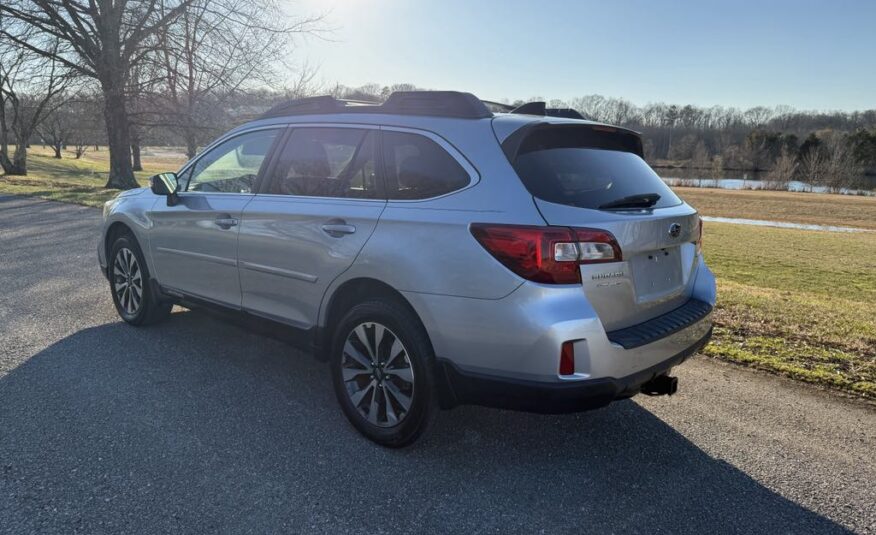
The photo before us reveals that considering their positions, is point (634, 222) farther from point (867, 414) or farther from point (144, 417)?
point (144, 417)

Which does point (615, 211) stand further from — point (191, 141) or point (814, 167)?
point (814, 167)

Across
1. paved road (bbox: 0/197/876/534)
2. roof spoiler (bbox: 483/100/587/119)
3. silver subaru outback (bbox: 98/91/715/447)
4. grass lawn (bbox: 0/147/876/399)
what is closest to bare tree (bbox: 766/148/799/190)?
grass lawn (bbox: 0/147/876/399)

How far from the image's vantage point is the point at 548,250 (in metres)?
2.42

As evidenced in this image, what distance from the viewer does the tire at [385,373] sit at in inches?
110

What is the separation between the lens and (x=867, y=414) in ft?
11.7

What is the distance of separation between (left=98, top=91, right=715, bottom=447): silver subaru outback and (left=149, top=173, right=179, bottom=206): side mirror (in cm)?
75

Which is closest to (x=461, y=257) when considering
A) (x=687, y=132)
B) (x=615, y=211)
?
(x=615, y=211)

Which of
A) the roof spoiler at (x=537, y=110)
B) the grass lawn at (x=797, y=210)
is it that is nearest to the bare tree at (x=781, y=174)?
the grass lawn at (x=797, y=210)

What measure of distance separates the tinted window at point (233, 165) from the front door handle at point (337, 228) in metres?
1.00

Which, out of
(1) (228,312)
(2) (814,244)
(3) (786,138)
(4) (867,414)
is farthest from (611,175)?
(3) (786,138)

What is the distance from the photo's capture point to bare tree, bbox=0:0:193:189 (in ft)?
57.7

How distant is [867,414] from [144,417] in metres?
4.49

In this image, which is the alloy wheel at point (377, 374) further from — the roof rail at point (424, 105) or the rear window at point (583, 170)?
the roof rail at point (424, 105)

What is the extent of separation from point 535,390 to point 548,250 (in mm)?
627
